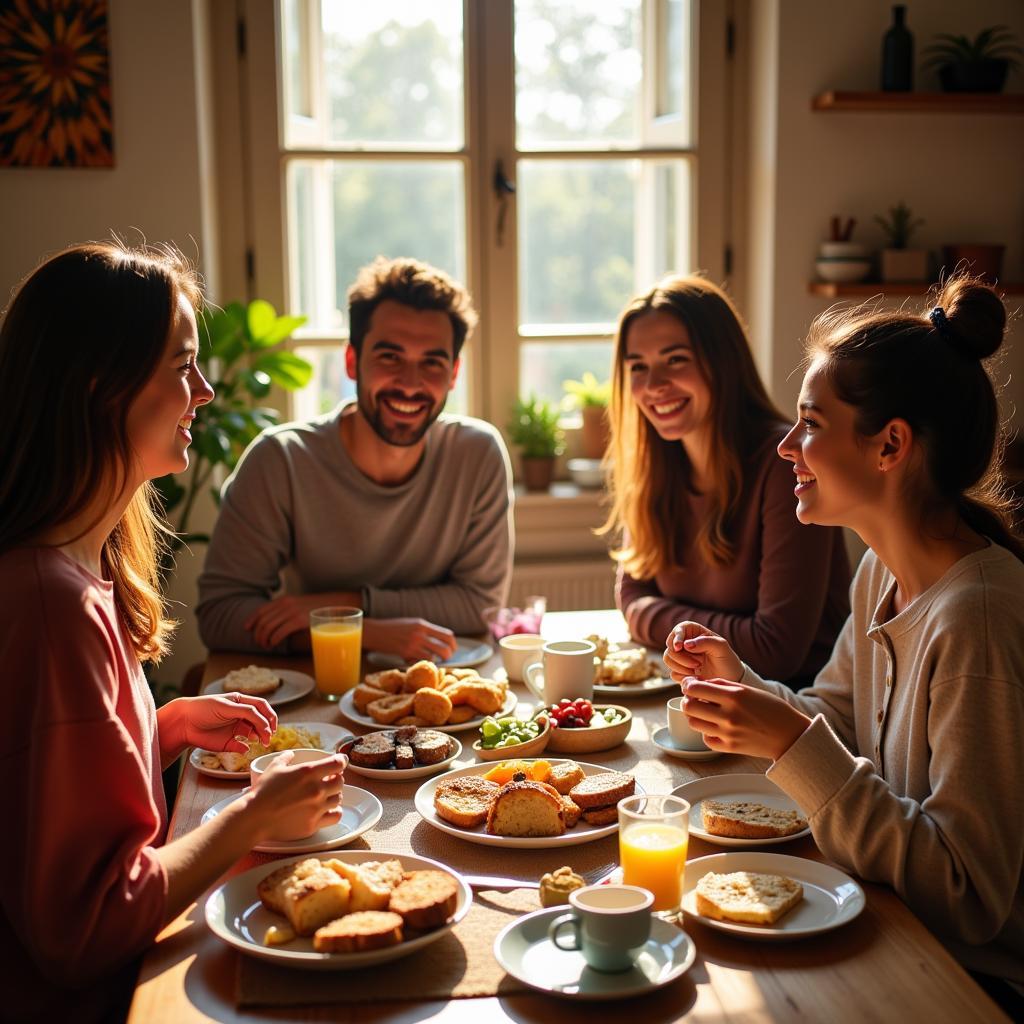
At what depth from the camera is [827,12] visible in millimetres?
3488

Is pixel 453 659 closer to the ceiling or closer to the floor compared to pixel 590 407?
closer to the floor

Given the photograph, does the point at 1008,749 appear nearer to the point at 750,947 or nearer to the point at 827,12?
the point at 750,947

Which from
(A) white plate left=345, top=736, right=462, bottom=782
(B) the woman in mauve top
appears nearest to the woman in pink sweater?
(A) white plate left=345, top=736, right=462, bottom=782

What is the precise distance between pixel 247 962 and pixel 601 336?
291cm

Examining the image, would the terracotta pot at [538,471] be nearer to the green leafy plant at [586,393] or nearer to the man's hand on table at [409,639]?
the green leafy plant at [586,393]

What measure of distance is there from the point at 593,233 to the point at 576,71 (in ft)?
1.63

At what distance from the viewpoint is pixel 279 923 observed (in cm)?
118

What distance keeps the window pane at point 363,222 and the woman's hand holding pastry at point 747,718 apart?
2.59 metres

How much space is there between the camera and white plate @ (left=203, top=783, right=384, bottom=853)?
1353 millimetres

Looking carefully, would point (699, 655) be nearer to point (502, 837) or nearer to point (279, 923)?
point (502, 837)

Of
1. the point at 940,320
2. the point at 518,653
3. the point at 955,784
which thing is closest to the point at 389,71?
the point at 518,653

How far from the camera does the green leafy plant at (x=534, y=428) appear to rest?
371cm

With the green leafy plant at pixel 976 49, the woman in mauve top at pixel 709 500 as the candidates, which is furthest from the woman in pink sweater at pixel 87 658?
the green leafy plant at pixel 976 49

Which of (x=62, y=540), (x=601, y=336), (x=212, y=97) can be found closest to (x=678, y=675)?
(x=62, y=540)
